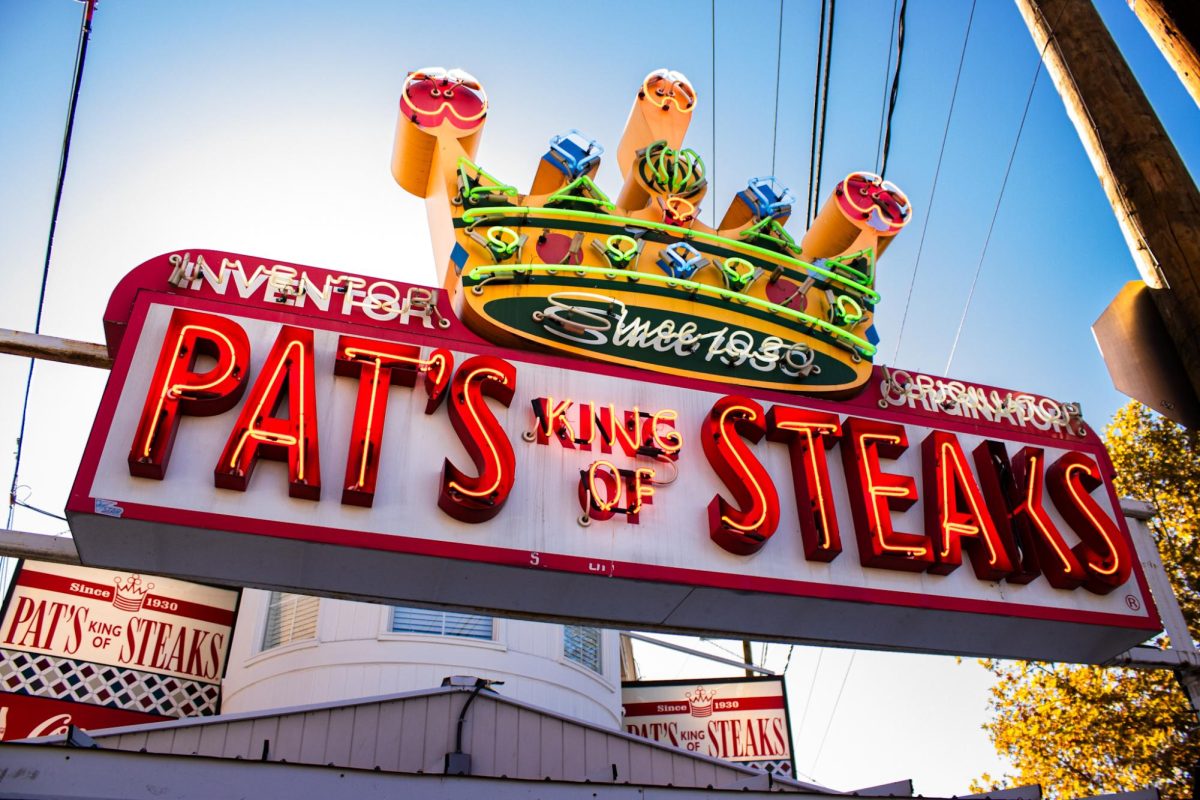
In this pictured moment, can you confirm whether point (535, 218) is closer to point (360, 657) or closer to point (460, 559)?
point (460, 559)

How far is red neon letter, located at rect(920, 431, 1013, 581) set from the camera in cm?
759

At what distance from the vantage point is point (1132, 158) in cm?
510

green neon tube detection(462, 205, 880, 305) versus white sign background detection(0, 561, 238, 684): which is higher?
Result: green neon tube detection(462, 205, 880, 305)

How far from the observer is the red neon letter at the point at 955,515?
7.59m

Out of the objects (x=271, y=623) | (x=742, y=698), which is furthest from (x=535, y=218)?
(x=742, y=698)

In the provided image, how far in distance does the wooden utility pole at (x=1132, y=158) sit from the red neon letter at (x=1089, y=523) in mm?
3802

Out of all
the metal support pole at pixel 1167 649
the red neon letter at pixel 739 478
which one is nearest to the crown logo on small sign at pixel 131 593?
the red neon letter at pixel 739 478

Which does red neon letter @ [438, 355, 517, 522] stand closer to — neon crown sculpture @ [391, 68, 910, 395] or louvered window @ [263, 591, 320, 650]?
neon crown sculpture @ [391, 68, 910, 395]

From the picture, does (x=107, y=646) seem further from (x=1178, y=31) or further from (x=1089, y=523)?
(x=1178, y=31)

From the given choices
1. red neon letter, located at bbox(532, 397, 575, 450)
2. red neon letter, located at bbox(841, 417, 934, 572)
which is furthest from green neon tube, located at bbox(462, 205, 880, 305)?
red neon letter, located at bbox(532, 397, 575, 450)

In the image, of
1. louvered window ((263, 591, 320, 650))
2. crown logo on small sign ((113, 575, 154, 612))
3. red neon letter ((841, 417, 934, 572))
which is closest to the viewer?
red neon letter ((841, 417, 934, 572))

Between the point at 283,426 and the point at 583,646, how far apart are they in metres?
10.3

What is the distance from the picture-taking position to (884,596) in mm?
7230

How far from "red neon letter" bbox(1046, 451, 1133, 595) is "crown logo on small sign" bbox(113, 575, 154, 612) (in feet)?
28.7
